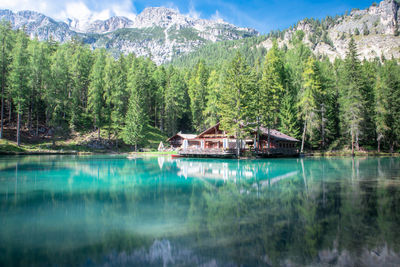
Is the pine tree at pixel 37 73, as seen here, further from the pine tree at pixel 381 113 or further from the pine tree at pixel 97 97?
the pine tree at pixel 381 113

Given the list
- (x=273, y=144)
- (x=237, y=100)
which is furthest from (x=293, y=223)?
(x=273, y=144)

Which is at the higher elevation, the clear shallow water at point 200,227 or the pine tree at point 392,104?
the pine tree at point 392,104

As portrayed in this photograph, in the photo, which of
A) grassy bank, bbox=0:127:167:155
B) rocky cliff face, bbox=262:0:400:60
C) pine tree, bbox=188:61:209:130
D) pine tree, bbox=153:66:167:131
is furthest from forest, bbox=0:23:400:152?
rocky cliff face, bbox=262:0:400:60

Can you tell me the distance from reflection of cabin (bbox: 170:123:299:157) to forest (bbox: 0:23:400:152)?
3078mm

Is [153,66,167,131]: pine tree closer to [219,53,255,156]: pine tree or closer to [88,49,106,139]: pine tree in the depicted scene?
[88,49,106,139]: pine tree

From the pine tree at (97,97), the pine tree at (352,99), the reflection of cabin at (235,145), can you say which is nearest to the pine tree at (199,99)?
the reflection of cabin at (235,145)

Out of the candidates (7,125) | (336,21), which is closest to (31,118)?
(7,125)

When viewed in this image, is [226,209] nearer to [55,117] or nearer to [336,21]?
[55,117]

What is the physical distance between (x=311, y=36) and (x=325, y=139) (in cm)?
14197

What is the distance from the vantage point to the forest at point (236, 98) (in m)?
41.9

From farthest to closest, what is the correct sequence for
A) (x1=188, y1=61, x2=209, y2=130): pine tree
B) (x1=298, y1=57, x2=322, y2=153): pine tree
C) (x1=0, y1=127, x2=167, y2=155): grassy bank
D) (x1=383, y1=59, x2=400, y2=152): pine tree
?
(x1=188, y1=61, x2=209, y2=130): pine tree, (x1=383, y1=59, x2=400, y2=152): pine tree, (x1=298, y1=57, x2=322, y2=153): pine tree, (x1=0, y1=127, x2=167, y2=155): grassy bank

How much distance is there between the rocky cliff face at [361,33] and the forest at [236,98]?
331 feet

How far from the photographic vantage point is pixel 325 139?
50.2 metres

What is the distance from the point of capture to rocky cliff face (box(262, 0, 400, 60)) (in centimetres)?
14538
